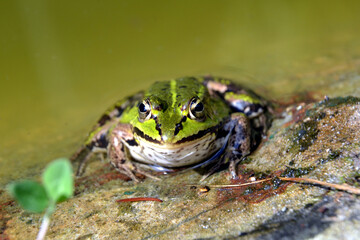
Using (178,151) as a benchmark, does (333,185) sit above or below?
below

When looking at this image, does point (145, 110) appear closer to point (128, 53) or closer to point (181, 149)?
point (181, 149)

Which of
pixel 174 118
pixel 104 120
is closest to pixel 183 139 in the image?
pixel 174 118

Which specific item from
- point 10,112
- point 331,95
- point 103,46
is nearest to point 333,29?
point 331,95

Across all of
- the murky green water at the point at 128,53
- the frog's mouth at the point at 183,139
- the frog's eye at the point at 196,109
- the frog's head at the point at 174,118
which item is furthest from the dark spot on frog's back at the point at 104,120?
the frog's eye at the point at 196,109

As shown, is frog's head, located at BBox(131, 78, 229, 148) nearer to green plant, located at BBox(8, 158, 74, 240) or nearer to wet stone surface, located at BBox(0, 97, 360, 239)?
wet stone surface, located at BBox(0, 97, 360, 239)

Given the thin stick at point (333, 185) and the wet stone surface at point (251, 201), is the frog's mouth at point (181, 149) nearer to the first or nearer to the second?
the wet stone surface at point (251, 201)

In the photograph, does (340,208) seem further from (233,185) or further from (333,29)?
(333,29)
